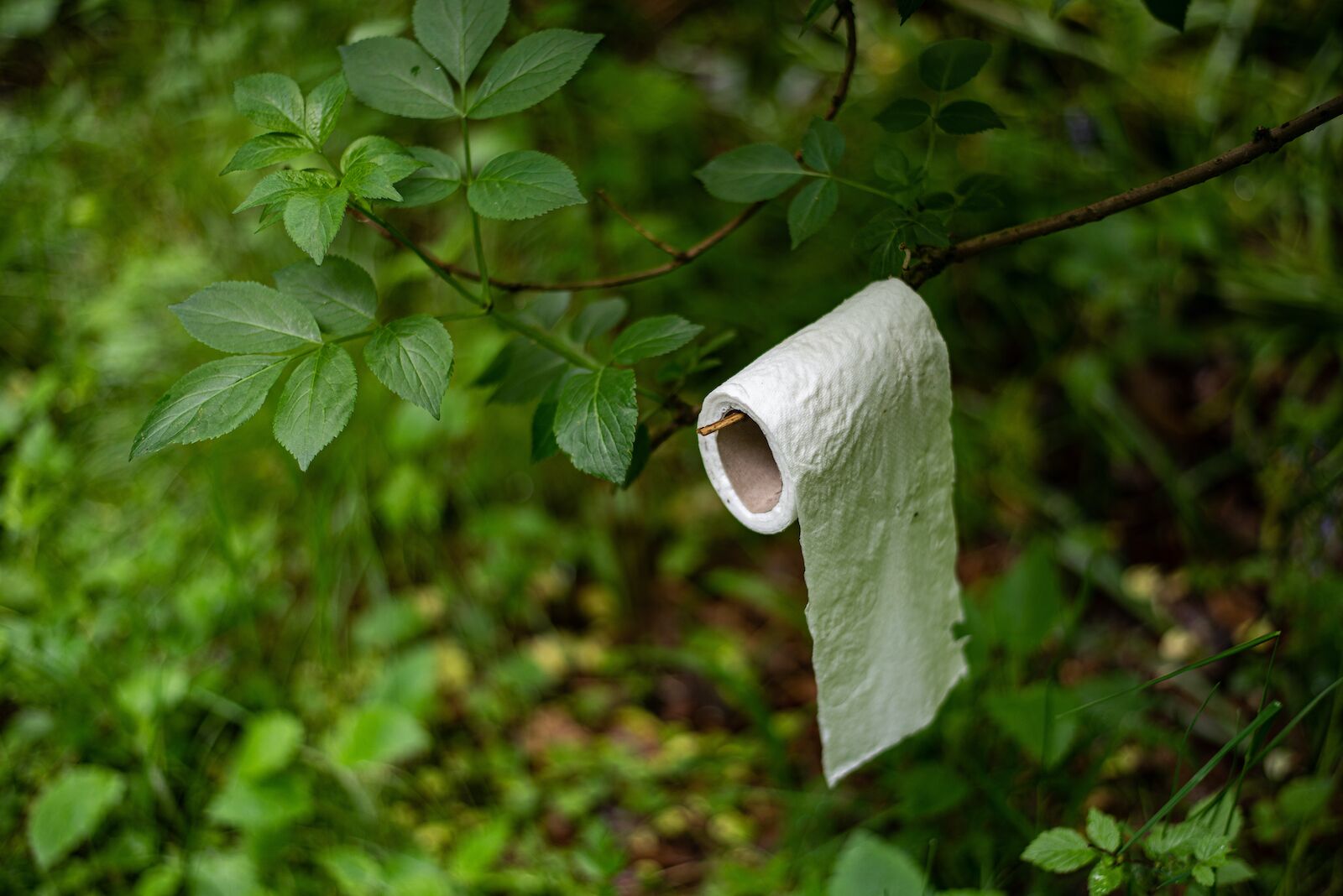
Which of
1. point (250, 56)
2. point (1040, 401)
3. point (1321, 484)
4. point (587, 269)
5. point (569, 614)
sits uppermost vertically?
point (250, 56)

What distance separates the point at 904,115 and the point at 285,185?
51 cm

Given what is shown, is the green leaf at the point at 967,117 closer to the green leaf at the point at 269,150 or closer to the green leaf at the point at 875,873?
the green leaf at the point at 269,150

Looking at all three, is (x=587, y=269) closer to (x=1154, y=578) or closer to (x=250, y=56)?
(x=250, y=56)

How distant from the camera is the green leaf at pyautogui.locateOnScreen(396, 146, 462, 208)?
2.35 feet

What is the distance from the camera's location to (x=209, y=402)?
66cm

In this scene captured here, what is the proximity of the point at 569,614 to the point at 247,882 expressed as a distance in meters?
0.77

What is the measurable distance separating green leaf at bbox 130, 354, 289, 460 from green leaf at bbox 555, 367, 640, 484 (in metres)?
0.22

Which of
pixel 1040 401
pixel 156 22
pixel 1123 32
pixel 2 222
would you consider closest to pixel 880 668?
pixel 1040 401

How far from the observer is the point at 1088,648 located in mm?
1544

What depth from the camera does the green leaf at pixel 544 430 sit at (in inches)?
30.3

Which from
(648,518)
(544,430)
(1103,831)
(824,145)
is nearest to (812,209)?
(824,145)

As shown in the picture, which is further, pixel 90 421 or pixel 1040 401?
pixel 1040 401

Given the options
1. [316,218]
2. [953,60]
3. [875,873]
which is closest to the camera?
[316,218]

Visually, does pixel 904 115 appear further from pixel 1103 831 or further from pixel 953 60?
pixel 1103 831
